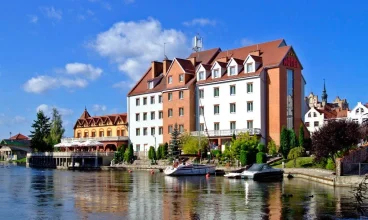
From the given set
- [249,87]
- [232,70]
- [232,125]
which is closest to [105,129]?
[232,125]

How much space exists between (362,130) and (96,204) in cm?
3076

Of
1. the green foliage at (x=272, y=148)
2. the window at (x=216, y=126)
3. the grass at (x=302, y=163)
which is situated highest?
the window at (x=216, y=126)

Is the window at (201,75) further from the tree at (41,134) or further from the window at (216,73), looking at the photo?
the tree at (41,134)

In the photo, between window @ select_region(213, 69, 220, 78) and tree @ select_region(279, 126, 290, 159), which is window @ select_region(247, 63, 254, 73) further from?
tree @ select_region(279, 126, 290, 159)

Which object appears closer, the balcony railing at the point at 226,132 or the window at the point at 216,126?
the balcony railing at the point at 226,132

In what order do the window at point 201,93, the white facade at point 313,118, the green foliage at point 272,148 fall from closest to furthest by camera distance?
1. the green foliage at point 272,148
2. the window at point 201,93
3. the white facade at point 313,118

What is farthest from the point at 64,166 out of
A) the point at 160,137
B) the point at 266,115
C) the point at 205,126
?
the point at 266,115

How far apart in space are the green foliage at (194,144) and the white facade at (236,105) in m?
Result: 3.26

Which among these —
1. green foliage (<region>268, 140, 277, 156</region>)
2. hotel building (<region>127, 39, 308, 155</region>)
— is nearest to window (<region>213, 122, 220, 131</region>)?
hotel building (<region>127, 39, 308, 155</region>)

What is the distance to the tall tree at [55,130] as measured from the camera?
414ft

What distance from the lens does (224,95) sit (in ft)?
263

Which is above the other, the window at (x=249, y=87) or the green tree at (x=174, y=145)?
the window at (x=249, y=87)

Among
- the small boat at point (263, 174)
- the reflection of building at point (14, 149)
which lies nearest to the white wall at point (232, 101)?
the small boat at point (263, 174)

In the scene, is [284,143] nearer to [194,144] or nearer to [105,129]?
[194,144]
